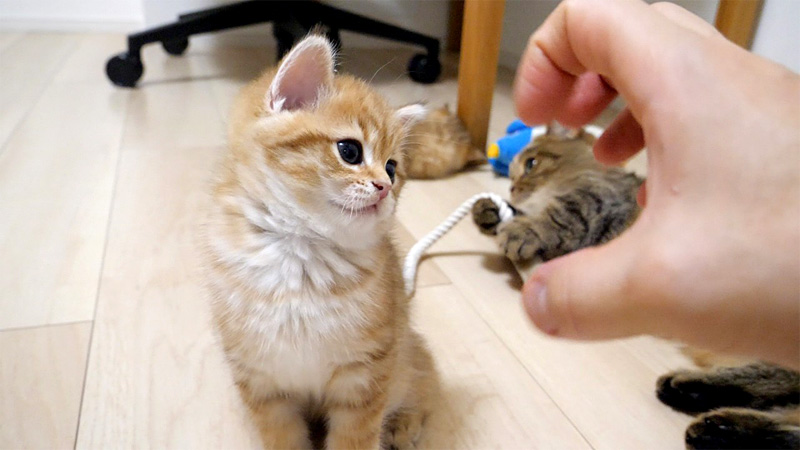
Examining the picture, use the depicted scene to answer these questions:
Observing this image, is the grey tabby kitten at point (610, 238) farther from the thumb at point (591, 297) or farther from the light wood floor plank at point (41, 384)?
the light wood floor plank at point (41, 384)

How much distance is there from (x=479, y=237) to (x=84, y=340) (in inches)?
29.9

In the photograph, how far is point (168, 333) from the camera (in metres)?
0.88

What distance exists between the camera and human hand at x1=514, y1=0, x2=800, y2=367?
314 mm

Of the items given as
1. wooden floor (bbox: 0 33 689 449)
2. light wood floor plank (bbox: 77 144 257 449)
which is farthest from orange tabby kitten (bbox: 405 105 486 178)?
light wood floor plank (bbox: 77 144 257 449)

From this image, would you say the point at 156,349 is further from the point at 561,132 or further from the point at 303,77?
the point at 561,132

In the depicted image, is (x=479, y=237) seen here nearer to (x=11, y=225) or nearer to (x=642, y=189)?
(x=642, y=189)

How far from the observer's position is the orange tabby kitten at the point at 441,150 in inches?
57.4

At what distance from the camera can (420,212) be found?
1309mm

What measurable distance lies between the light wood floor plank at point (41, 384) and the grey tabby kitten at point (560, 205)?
28.7 inches

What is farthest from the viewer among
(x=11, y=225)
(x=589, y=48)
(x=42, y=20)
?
(x=42, y=20)

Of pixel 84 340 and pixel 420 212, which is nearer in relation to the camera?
pixel 84 340

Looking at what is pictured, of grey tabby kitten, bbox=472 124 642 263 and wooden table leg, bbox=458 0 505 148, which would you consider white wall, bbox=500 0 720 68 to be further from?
grey tabby kitten, bbox=472 124 642 263

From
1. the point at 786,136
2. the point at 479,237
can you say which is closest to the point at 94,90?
the point at 479,237

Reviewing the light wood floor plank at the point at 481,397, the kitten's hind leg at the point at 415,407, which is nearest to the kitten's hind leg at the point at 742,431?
the light wood floor plank at the point at 481,397
